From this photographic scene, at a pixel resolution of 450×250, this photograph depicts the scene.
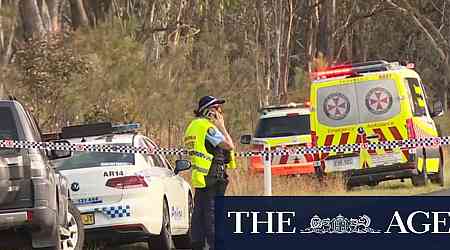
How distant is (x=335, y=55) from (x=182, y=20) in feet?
44.3

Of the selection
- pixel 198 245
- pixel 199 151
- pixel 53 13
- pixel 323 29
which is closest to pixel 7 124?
pixel 199 151

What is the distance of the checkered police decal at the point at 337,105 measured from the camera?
18.6m

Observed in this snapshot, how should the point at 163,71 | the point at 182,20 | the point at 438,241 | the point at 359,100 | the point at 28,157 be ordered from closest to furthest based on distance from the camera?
1. the point at 438,241
2. the point at 28,157
3. the point at 359,100
4. the point at 163,71
5. the point at 182,20

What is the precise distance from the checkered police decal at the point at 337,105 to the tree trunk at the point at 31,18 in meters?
9.60

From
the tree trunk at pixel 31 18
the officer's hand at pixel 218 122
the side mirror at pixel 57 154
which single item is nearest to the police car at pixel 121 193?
the side mirror at pixel 57 154

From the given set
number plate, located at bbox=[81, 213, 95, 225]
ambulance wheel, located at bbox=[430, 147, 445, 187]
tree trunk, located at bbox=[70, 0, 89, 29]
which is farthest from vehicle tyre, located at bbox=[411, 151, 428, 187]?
tree trunk, located at bbox=[70, 0, 89, 29]

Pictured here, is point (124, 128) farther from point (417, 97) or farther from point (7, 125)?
point (417, 97)

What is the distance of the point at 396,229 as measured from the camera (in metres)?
7.44

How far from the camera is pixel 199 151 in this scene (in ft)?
36.8

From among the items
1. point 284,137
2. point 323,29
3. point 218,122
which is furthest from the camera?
point 323,29

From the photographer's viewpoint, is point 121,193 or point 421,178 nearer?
point 121,193

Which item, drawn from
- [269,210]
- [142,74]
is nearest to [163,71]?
[142,74]

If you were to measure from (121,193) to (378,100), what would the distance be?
7.79 m

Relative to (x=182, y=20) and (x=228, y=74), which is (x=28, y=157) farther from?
(x=182, y=20)
